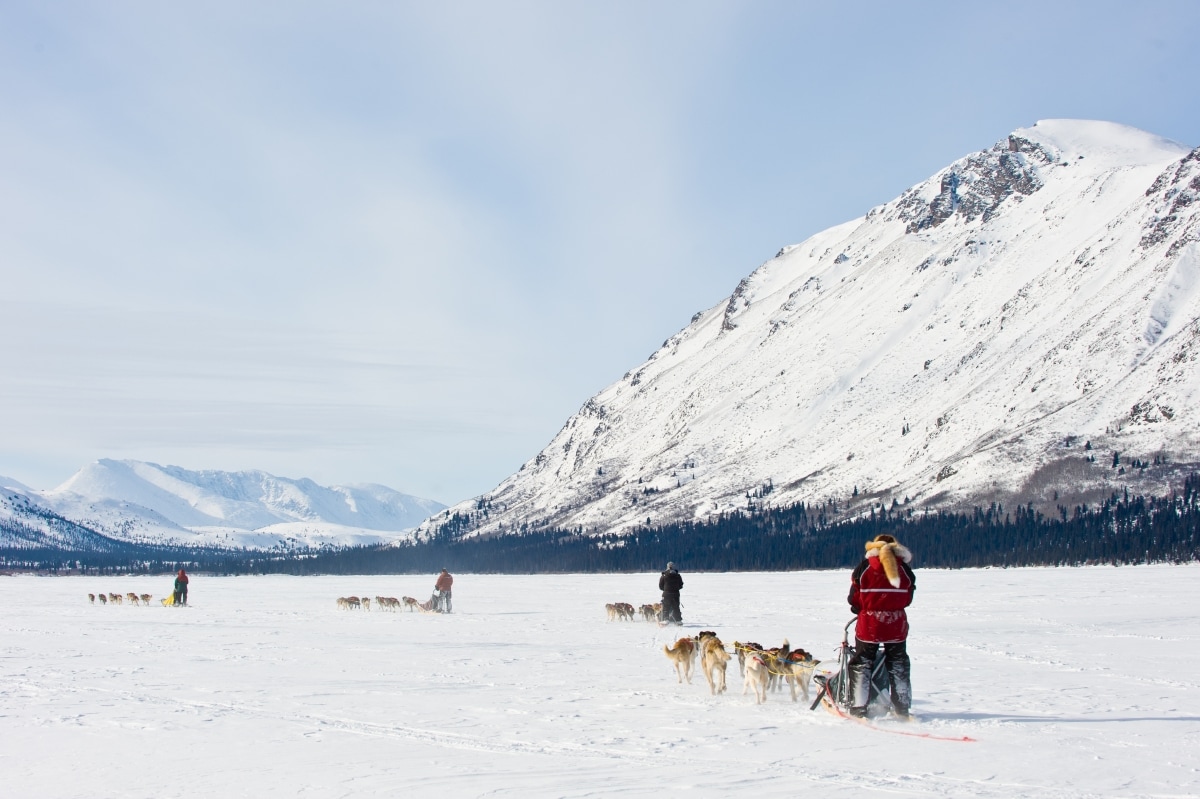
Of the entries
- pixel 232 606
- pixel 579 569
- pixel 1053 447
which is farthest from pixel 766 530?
pixel 232 606

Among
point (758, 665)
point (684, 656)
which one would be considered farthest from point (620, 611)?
point (758, 665)

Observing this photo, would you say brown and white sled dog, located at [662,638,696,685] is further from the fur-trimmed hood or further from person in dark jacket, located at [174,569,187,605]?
person in dark jacket, located at [174,569,187,605]

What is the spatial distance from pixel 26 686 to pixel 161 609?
32.2 metres

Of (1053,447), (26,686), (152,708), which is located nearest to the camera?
(152,708)

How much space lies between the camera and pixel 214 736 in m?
12.5

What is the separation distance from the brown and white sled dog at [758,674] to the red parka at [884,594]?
202cm

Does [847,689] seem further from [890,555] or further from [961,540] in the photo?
[961,540]

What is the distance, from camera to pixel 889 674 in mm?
13883

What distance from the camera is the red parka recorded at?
13758 millimetres

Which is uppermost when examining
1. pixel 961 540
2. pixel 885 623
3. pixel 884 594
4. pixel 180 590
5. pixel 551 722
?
pixel 961 540

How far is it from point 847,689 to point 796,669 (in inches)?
53.5

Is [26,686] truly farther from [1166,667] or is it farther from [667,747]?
[1166,667]

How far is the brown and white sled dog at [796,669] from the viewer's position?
15.6 metres

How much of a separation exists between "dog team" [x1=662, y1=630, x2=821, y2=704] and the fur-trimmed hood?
2.65 meters
